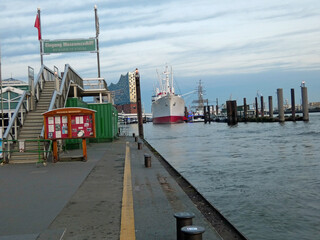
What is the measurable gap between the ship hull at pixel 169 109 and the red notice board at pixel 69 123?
362 feet

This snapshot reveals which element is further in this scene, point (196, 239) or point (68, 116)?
point (68, 116)

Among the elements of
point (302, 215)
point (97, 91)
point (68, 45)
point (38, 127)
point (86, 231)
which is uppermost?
point (68, 45)

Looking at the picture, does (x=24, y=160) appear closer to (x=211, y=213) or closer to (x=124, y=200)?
(x=124, y=200)

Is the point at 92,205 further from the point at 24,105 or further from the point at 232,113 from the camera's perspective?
the point at 232,113

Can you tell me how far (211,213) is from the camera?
8.46m

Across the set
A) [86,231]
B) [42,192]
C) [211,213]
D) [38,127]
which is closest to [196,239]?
[86,231]

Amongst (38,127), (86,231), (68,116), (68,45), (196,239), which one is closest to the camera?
(196,239)

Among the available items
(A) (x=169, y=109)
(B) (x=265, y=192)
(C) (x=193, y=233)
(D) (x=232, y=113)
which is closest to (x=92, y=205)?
(C) (x=193, y=233)

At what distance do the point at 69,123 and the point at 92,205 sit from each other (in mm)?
9191

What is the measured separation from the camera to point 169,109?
13188 cm

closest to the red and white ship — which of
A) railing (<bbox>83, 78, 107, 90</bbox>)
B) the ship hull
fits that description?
the ship hull

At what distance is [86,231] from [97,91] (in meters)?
27.1

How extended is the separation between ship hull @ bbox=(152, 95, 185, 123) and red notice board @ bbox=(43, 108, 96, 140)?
362 feet

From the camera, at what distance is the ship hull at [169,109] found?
130 meters
